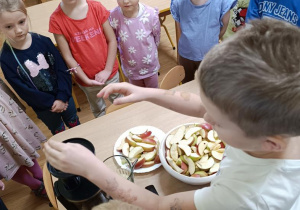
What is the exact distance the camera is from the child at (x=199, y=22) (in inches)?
64.2

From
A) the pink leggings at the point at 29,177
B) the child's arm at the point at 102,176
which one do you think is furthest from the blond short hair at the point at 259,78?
the pink leggings at the point at 29,177

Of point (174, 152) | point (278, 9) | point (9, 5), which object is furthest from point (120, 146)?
point (278, 9)

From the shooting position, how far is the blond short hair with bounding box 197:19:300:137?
442 millimetres

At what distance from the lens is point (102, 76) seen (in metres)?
1.79

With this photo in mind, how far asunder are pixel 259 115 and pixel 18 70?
146cm

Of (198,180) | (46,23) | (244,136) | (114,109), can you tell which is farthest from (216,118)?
(46,23)

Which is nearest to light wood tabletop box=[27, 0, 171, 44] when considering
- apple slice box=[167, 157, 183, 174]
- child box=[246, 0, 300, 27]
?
child box=[246, 0, 300, 27]

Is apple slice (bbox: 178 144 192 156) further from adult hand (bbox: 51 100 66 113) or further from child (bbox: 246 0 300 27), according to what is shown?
adult hand (bbox: 51 100 66 113)

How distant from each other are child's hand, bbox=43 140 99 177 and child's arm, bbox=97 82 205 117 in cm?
32

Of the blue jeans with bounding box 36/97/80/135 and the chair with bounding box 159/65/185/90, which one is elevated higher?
the chair with bounding box 159/65/185/90

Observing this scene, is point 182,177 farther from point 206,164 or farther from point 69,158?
point 69,158

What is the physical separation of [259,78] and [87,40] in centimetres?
144

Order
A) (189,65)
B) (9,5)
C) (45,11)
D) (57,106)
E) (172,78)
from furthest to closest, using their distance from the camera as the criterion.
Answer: (45,11)
(189,65)
(57,106)
(172,78)
(9,5)

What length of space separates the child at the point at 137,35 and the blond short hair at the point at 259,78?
4.23 feet
